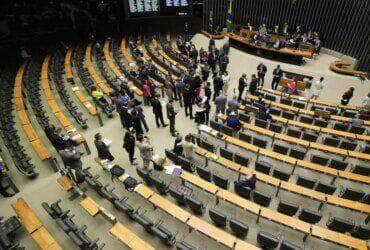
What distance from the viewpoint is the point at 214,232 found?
23.6ft

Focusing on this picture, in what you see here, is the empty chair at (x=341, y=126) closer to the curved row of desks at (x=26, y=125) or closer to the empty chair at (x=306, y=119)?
the empty chair at (x=306, y=119)

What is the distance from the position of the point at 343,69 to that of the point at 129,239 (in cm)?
1600

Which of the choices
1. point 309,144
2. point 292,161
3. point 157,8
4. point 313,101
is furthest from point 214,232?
point 157,8

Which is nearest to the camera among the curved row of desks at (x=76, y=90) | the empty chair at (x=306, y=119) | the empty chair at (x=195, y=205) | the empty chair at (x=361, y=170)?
the empty chair at (x=195, y=205)

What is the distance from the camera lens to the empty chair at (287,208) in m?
7.48

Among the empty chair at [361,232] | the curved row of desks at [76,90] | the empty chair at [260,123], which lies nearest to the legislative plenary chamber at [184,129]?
the empty chair at [361,232]

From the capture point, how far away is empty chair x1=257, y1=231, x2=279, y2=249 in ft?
21.7

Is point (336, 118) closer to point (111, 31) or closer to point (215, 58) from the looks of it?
point (215, 58)

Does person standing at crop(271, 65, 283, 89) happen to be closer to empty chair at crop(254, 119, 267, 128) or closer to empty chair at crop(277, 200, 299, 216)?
empty chair at crop(254, 119, 267, 128)

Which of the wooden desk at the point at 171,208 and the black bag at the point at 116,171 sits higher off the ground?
the black bag at the point at 116,171

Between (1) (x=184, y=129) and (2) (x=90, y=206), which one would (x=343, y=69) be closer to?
(1) (x=184, y=129)

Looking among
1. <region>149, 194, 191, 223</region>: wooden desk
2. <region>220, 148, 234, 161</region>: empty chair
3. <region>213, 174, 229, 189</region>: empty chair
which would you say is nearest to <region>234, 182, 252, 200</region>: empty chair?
<region>213, 174, 229, 189</region>: empty chair

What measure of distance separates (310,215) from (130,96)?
9.37 metres

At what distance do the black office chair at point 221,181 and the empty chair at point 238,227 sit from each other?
1.51m
